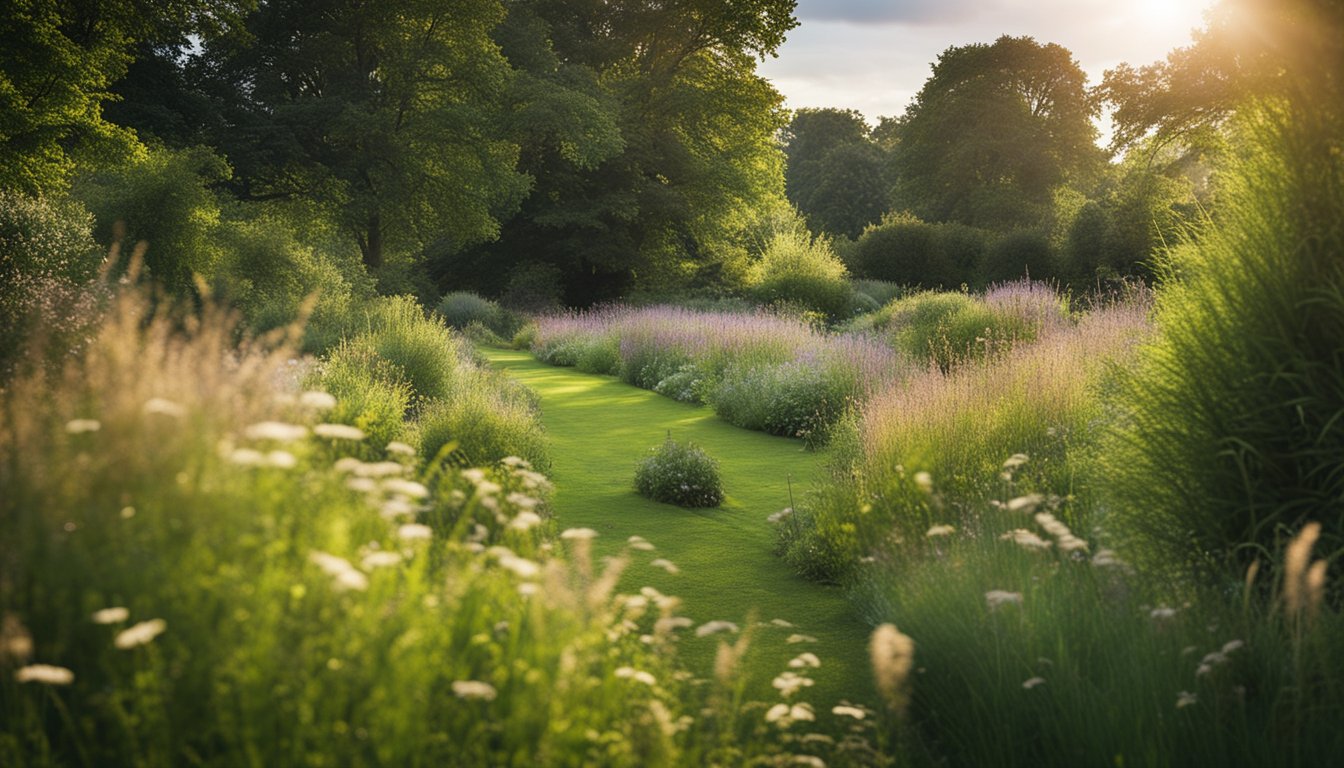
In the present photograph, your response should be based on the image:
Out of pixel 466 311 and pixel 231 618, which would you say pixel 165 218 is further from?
pixel 466 311

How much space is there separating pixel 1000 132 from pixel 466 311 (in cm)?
2721

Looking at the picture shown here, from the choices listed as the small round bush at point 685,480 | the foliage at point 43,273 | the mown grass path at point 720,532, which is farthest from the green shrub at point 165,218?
the small round bush at point 685,480

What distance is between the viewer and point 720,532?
736cm

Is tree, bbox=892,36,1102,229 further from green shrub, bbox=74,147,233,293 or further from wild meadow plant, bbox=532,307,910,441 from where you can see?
green shrub, bbox=74,147,233,293

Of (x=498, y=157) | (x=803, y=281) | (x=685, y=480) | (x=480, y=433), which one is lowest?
(x=685, y=480)

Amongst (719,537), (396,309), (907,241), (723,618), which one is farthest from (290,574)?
(907,241)

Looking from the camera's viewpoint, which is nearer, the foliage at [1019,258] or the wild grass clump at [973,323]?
the wild grass clump at [973,323]

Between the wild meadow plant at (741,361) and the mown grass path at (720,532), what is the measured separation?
1.42 feet

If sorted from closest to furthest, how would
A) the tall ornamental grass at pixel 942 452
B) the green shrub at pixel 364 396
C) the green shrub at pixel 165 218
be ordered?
the tall ornamental grass at pixel 942 452 < the green shrub at pixel 364 396 < the green shrub at pixel 165 218

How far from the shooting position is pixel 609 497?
27.7 feet

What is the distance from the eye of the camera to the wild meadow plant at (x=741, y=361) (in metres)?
11.8

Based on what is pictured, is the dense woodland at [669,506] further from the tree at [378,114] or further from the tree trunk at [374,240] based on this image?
the tree trunk at [374,240]

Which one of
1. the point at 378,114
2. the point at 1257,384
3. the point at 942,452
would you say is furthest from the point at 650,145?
the point at 1257,384

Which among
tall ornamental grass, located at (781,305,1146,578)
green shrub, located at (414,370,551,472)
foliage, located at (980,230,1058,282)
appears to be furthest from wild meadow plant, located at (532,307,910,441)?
foliage, located at (980,230,1058,282)
